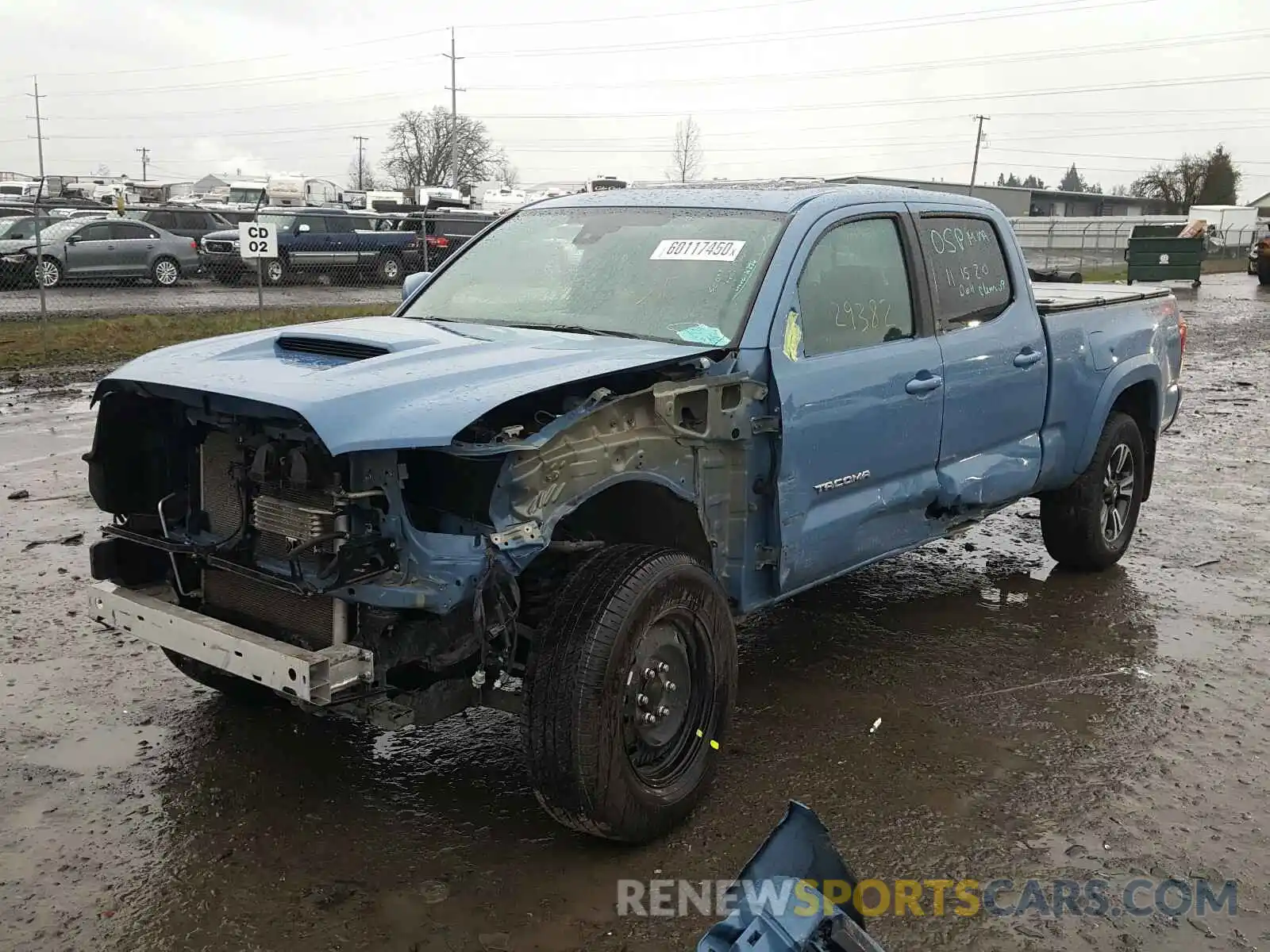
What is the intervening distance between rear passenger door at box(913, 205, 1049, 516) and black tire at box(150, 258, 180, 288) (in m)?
20.4

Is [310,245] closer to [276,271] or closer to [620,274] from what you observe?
[276,271]

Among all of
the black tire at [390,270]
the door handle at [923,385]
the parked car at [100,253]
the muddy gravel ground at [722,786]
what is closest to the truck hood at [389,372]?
the door handle at [923,385]

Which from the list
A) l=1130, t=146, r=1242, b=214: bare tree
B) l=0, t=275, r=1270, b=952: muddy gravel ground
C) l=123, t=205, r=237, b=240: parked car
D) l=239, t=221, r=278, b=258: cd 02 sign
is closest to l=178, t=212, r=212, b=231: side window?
l=123, t=205, r=237, b=240: parked car

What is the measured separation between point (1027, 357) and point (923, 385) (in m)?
A: 1.01

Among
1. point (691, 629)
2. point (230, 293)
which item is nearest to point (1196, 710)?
point (691, 629)

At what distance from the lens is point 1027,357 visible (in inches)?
213

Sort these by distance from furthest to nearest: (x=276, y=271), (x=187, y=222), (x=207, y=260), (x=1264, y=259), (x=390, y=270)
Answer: (x=1264, y=259), (x=187, y=222), (x=390, y=270), (x=207, y=260), (x=276, y=271)

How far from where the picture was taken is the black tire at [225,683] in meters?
4.23

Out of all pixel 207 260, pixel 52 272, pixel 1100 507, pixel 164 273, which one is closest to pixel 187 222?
pixel 207 260

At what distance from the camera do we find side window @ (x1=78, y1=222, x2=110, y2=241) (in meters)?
21.3

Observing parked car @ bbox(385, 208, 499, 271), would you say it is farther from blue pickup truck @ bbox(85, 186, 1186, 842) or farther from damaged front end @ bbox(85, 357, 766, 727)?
damaged front end @ bbox(85, 357, 766, 727)

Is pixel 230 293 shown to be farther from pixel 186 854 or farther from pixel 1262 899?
pixel 1262 899

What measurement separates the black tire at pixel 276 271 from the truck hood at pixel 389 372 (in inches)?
798

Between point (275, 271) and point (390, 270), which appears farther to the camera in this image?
point (390, 270)
